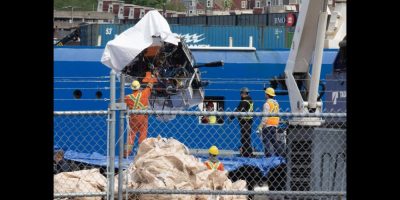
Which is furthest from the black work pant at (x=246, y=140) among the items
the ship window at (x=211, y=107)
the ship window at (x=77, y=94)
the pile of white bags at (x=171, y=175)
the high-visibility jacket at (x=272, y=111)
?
the ship window at (x=77, y=94)

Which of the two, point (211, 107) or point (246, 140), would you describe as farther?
point (211, 107)

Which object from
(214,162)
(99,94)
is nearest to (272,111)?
(214,162)

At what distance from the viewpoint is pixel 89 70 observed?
52.6 feet

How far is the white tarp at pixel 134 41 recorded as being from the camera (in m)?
13.1

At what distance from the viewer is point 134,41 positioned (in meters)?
13.4

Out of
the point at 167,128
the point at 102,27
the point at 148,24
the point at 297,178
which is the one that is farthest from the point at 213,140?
the point at 102,27

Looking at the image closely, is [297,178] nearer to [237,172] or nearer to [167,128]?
[237,172]

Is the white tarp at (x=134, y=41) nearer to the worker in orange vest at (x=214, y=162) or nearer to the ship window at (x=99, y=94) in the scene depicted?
the ship window at (x=99, y=94)

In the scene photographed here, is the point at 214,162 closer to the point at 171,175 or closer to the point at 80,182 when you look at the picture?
the point at 171,175

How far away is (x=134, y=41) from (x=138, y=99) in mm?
1123

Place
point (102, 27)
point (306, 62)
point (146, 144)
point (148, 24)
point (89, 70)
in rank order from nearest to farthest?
point (146, 144) → point (306, 62) → point (148, 24) → point (89, 70) → point (102, 27)

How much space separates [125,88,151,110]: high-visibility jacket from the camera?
12.9m

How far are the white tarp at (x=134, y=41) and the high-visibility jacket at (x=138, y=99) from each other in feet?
1.89
